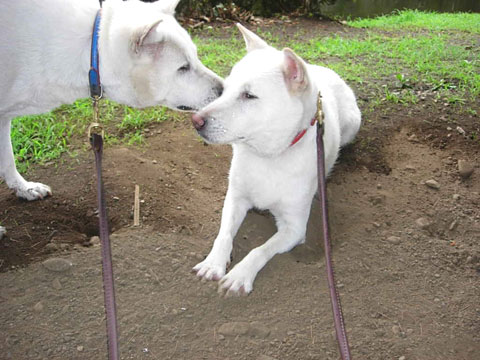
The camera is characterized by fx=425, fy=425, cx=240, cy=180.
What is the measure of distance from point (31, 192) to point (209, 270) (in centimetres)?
170

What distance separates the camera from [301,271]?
2.74 meters

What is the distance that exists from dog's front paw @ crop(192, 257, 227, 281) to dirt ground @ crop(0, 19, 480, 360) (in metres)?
0.06

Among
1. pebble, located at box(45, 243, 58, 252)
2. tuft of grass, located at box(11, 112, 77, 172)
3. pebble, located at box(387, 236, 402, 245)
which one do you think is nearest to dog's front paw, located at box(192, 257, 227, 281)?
pebble, located at box(45, 243, 58, 252)

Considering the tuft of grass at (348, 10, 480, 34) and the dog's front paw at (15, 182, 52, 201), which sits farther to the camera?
the tuft of grass at (348, 10, 480, 34)

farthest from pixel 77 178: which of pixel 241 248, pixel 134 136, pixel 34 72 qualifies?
pixel 241 248

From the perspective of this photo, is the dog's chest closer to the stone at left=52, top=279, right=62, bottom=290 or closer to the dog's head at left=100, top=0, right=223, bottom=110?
the dog's head at left=100, top=0, right=223, bottom=110

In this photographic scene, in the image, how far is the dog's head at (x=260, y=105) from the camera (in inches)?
98.9

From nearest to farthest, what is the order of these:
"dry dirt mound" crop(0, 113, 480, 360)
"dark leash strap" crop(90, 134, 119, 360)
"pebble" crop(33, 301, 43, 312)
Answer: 1. "dark leash strap" crop(90, 134, 119, 360)
2. "dry dirt mound" crop(0, 113, 480, 360)
3. "pebble" crop(33, 301, 43, 312)

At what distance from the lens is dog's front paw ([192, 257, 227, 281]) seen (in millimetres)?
2619

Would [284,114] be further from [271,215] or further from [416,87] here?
[416,87]

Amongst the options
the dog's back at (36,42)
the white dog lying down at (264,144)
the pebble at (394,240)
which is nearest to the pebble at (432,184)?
the pebble at (394,240)

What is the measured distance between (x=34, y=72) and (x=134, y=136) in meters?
1.53

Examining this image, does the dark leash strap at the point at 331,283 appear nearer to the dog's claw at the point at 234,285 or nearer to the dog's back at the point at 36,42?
the dog's claw at the point at 234,285

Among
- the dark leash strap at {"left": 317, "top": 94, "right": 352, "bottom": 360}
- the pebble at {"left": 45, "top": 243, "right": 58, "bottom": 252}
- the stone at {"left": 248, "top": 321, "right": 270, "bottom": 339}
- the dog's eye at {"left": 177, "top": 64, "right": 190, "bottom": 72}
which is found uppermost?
the dog's eye at {"left": 177, "top": 64, "right": 190, "bottom": 72}
